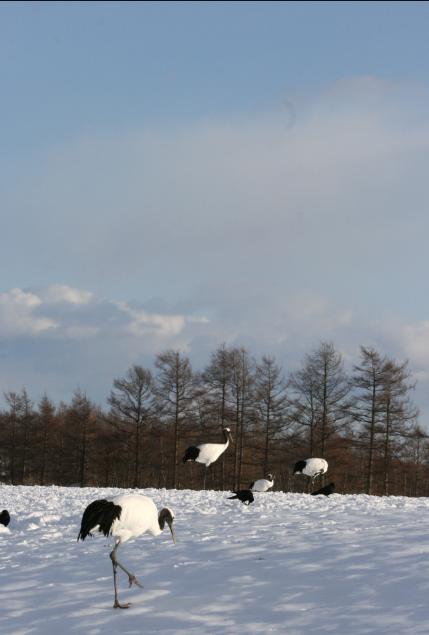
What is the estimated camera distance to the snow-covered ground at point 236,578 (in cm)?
835

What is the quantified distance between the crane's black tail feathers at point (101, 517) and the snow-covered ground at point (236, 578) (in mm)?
920

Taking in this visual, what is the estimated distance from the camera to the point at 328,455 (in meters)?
44.7

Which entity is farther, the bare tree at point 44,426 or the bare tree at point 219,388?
the bare tree at point 44,426

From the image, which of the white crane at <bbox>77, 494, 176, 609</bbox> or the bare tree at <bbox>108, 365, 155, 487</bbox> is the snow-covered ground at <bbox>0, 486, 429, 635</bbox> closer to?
the white crane at <bbox>77, 494, 176, 609</bbox>

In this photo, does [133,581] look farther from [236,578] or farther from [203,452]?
[203,452]

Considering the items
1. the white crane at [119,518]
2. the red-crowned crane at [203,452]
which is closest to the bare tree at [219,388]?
the red-crowned crane at [203,452]

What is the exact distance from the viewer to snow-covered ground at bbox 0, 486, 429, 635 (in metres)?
8.35

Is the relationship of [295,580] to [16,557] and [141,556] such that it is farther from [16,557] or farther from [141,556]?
[16,557]

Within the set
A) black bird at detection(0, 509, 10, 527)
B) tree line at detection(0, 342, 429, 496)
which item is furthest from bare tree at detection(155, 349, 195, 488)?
black bird at detection(0, 509, 10, 527)

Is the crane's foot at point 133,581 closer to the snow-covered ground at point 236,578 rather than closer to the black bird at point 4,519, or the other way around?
the snow-covered ground at point 236,578

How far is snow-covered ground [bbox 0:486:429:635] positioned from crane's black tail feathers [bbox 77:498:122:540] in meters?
0.92

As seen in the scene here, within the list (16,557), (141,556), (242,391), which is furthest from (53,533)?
(242,391)

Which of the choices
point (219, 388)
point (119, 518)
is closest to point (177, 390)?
point (219, 388)

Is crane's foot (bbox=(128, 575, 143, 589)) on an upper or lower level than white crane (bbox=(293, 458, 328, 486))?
lower
